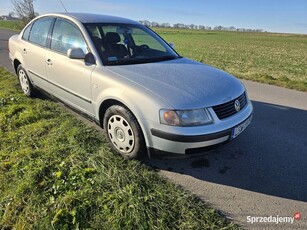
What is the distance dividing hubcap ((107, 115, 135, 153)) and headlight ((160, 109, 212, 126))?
1.71 feet

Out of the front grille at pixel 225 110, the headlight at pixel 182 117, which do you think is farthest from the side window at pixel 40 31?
the front grille at pixel 225 110

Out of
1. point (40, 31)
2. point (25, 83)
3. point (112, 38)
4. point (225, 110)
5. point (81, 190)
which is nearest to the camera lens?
point (81, 190)

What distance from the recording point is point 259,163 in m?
3.10

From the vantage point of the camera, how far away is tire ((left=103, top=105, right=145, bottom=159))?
274 centimetres

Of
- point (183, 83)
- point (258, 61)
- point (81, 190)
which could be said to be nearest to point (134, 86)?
point (183, 83)

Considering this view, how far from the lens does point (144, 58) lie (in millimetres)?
3494

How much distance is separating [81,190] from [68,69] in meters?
1.83

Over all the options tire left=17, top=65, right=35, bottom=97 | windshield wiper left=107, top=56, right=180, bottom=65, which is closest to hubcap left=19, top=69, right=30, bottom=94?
tire left=17, top=65, right=35, bottom=97

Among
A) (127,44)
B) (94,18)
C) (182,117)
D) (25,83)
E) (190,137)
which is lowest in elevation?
(25,83)

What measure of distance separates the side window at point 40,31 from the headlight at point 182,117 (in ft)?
9.00

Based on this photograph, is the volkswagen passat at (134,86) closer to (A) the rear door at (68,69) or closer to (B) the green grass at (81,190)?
(A) the rear door at (68,69)

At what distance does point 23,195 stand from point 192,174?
1.75m

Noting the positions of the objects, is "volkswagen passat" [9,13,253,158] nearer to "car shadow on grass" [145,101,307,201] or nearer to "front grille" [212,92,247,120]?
"front grille" [212,92,247,120]

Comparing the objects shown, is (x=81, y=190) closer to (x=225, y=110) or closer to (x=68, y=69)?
(x=225, y=110)
